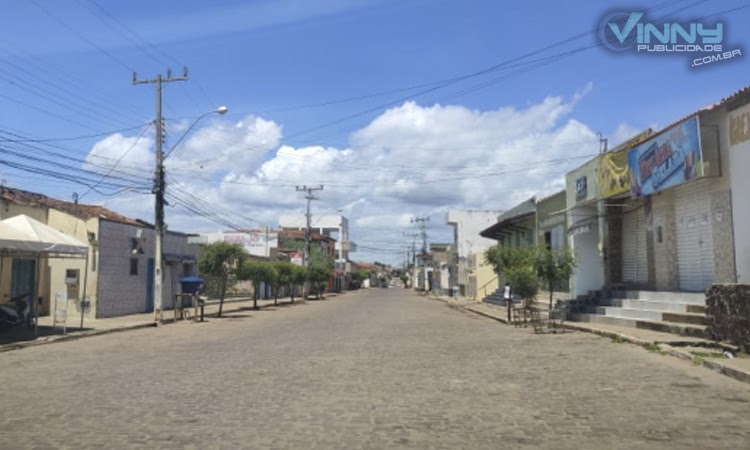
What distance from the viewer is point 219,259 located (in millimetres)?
33000

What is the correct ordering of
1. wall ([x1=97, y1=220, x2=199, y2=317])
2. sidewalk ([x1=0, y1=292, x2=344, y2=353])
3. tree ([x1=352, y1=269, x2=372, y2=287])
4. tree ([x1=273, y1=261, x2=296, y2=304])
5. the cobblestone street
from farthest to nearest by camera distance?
tree ([x1=352, y1=269, x2=372, y2=287]) < tree ([x1=273, y1=261, x2=296, y2=304]) < wall ([x1=97, y1=220, x2=199, y2=317]) < sidewalk ([x1=0, y1=292, x2=344, y2=353]) < the cobblestone street

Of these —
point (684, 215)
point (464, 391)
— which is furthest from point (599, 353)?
point (684, 215)

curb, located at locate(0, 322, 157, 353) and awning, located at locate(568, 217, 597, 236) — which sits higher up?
awning, located at locate(568, 217, 597, 236)

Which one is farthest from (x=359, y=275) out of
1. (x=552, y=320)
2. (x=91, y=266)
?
(x=552, y=320)

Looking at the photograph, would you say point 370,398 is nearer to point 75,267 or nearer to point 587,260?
point 587,260

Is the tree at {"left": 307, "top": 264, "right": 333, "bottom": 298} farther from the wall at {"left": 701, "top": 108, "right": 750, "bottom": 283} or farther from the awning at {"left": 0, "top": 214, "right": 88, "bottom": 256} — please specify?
the wall at {"left": 701, "top": 108, "right": 750, "bottom": 283}

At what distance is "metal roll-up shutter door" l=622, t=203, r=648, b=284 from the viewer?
23.7 metres

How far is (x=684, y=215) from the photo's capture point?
20344mm

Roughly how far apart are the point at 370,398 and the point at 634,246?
17469 millimetres

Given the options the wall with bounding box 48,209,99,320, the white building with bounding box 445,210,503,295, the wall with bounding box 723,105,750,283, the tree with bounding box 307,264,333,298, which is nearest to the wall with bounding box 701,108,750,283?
the wall with bounding box 723,105,750,283

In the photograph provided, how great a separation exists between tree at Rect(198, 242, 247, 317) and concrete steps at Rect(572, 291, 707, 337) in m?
16.7

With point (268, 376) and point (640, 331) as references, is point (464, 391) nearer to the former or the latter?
point (268, 376)

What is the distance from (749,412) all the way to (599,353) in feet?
22.1

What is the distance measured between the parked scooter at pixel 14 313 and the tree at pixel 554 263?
16.9 meters
